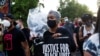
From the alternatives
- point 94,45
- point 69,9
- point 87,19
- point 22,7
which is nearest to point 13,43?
point 87,19

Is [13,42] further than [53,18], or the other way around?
[13,42]

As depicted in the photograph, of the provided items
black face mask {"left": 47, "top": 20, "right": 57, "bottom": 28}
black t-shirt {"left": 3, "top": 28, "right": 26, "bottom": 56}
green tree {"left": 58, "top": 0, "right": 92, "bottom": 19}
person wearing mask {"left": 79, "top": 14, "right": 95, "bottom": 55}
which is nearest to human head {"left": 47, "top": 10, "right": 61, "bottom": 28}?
black face mask {"left": 47, "top": 20, "right": 57, "bottom": 28}

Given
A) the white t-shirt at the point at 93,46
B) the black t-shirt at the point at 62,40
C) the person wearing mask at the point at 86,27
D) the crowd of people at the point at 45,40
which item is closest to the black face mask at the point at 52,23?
the crowd of people at the point at 45,40

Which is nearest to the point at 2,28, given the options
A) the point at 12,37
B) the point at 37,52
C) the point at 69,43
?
the point at 12,37

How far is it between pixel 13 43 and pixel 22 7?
15701 mm

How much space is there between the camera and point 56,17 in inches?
274

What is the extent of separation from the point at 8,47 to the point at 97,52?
4542 millimetres

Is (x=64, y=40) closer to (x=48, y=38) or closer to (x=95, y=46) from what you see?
(x=48, y=38)

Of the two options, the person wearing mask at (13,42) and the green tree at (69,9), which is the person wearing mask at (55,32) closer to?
the person wearing mask at (13,42)

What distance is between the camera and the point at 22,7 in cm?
2342

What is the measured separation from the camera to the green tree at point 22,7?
2203 centimetres

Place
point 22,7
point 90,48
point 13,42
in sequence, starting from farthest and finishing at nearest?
point 22,7, point 13,42, point 90,48

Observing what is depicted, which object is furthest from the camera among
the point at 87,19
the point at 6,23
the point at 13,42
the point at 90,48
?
the point at 87,19

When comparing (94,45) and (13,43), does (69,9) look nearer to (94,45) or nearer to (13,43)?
(13,43)
